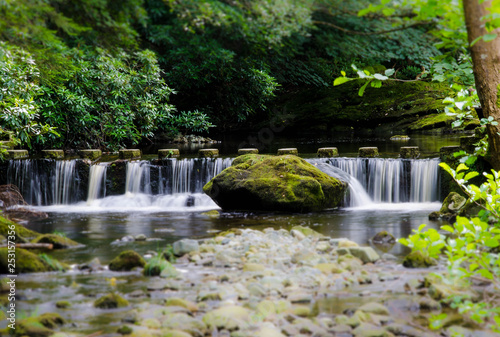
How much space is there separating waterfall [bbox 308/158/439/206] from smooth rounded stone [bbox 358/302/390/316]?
23.2 feet

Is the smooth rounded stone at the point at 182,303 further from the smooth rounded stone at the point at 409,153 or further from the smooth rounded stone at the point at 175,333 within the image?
the smooth rounded stone at the point at 409,153

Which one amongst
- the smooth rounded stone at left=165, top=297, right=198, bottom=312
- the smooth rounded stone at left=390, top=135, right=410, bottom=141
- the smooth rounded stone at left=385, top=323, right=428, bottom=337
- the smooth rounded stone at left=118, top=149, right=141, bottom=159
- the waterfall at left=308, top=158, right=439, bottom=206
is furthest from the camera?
the smooth rounded stone at left=390, top=135, right=410, bottom=141

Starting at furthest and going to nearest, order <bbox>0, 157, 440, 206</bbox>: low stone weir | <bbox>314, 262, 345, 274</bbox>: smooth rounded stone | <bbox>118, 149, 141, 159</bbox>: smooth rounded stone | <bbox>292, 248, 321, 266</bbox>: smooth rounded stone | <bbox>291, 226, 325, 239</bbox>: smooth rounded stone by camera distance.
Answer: <bbox>118, 149, 141, 159</bbox>: smooth rounded stone < <bbox>0, 157, 440, 206</bbox>: low stone weir < <bbox>291, 226, 325, 239</bbox>: smooth rounded stone < <bbox>292, 248, 321, 266</bbox>: smooth rounded stone < <bbox>314, 262, 345, 274</bbox>: smooth rounded stone

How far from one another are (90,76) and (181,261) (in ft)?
35.7

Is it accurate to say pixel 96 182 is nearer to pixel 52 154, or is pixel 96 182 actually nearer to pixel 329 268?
pixel 52 154

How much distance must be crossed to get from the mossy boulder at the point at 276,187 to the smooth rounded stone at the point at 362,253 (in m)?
3.82

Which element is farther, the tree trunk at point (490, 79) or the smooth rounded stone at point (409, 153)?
the smooth rounded stone at point (409, 153)

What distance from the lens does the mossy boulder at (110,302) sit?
4.30 m

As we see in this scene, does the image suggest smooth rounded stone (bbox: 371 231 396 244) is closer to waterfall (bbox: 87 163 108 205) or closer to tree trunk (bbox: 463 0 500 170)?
tree trunk (bbox: 463 0 500 170)

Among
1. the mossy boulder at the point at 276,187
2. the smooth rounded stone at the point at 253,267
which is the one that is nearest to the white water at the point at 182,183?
the mossy boulder at the point at 276,187

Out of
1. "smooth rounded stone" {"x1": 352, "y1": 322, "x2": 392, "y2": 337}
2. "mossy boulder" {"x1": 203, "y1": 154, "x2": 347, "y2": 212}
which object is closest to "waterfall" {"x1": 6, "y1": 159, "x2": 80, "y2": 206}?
"mossy boulder" {"x1": 203, "y1": 154, "x2": 347, "y2": 212}

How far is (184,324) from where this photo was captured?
388cm

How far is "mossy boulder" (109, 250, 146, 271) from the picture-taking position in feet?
17.8

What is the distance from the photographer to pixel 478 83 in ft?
17.9
